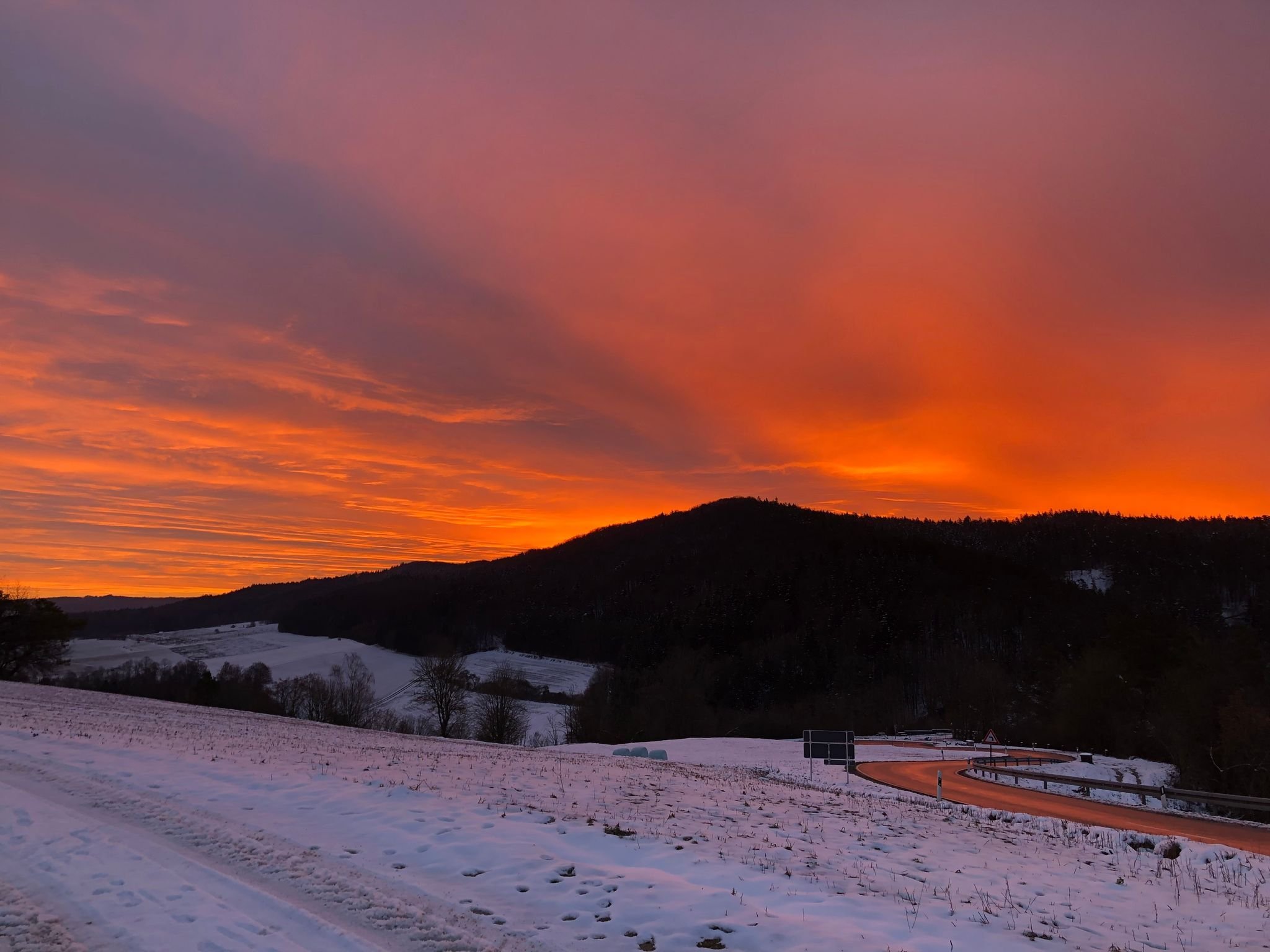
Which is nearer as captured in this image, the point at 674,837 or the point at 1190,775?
the point at 674,837

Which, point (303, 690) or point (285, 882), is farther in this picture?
point (303, 690)

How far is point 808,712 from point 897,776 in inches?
3443

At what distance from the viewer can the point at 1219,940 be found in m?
10.5

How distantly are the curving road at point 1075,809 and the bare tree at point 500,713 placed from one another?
4522cm

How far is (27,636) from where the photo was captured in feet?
228

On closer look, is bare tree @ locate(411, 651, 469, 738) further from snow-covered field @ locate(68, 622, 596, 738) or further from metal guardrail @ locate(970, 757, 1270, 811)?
snow-covered field @ locate(68, 622, 596, 738)

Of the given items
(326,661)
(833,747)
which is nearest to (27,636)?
(833,747)

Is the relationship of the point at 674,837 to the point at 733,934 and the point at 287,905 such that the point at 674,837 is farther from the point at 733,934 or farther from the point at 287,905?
the point at 287,905

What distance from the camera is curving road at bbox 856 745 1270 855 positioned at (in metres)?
20.3

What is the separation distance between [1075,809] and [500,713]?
202 ft

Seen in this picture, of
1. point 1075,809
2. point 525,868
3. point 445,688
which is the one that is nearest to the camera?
point 525,868

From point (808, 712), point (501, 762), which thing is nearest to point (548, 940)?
point (501, 762)

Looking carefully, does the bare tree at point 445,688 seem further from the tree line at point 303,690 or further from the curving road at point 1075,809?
the curving road at point 1075,809

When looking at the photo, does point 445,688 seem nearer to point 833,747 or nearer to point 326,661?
point 833,747
